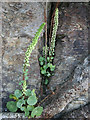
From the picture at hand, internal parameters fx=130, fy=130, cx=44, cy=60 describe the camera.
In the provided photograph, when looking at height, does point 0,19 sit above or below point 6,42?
above

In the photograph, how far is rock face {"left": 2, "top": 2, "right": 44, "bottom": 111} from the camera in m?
1.78

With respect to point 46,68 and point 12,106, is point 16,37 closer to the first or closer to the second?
point 46,68

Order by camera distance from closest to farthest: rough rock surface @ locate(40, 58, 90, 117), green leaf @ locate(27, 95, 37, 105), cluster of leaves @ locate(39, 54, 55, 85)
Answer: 1. green leaf @ locate(27, 95, 37, 105)
2. rough rock surface @ locate(40, 58, 90, 117)
3. cluster of leaves @ locate(39, 54, 55, 85)

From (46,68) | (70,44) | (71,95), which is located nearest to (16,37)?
(46,68)

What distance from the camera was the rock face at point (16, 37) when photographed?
178 centimetres

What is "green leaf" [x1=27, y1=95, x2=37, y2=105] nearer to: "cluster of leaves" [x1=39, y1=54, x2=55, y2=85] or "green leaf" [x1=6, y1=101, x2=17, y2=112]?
"green leaf" [x1=6, y1=101, x2=17, y2=112]

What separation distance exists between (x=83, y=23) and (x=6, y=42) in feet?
3.87

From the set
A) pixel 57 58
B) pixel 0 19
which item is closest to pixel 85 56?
pixel 57 58

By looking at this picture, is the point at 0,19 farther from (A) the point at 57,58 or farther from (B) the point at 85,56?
(B) the point at 85,56

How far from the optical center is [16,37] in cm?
181

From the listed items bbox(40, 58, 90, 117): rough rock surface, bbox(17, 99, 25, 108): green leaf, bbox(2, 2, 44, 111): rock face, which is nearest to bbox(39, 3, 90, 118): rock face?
bbox(40, 58, 90, 117): rough rock surface

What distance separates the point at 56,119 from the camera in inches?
70.6

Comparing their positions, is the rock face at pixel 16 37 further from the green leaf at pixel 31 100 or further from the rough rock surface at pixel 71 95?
the rough rock surface at pixel 71 95

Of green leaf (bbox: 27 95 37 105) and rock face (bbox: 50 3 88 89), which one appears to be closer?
green leaf (bbox: 27 95 37 105)
